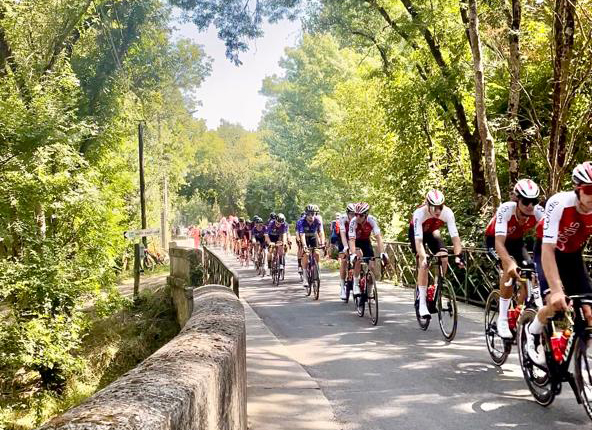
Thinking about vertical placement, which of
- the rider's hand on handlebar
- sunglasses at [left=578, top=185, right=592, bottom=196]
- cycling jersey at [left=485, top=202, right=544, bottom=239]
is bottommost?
the rider's hand on handlebar

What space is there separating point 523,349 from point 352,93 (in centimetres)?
2212

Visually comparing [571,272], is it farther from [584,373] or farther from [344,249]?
[344,249]

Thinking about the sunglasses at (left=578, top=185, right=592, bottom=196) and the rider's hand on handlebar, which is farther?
the sunglasses at (left=578, top=185, right=592, bottom=196)

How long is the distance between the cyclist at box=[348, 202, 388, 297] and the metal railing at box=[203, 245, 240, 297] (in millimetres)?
2122

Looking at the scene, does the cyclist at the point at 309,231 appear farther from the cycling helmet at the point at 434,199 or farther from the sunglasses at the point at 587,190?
the sunglasses at the point at 587,190

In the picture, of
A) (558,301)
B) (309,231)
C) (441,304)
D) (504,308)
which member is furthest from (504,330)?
(309,231)

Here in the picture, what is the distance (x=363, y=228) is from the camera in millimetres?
10953

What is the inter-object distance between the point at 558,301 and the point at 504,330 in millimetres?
2088

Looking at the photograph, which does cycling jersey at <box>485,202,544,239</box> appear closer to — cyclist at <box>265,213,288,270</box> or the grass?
cyclist at <box>265,213,288,270</box>

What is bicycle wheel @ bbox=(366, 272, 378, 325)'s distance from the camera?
9984 millimetres

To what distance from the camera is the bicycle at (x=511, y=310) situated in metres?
6.16

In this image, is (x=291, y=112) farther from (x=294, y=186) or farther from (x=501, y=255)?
(x=501, y=255)

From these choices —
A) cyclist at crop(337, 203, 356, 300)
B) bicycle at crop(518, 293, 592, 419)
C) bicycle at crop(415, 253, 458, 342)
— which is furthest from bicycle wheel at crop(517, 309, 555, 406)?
cyclist at crop(337, 203, 356, 300)

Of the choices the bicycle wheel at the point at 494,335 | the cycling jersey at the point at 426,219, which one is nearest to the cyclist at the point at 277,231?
the cycling jersey at the point at 426,219
